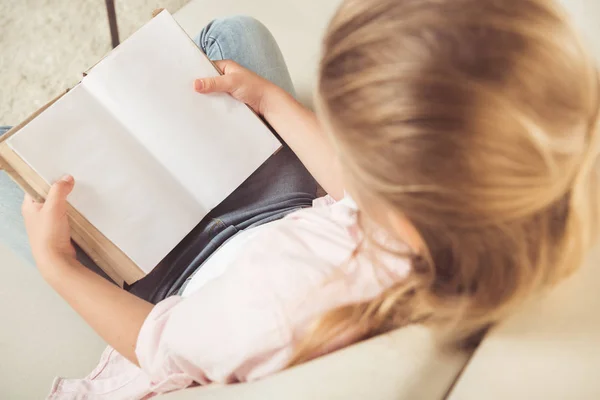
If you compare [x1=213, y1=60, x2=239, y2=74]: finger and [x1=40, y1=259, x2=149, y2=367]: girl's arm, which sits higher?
[x1=213, y1=60, x2=239, y2=74]: finger

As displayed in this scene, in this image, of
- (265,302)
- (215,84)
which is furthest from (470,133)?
(215,84)

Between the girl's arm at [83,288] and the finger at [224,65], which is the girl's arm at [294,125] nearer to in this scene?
the finger at [224,65]

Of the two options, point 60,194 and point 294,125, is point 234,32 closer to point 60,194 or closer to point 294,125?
point 294,125

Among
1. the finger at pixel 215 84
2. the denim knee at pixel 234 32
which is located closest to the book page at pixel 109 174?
the finger at pixel 215 84

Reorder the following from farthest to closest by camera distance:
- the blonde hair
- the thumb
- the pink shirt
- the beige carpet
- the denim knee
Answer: the beige carpet
the denim knee
the thumb
the pink shirt
the blonde hair

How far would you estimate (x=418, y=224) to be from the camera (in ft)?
1.16

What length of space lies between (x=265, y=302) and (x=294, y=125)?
1.20ft

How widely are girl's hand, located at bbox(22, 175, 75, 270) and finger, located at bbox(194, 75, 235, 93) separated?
0.65ft

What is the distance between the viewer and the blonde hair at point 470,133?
0.30 metres

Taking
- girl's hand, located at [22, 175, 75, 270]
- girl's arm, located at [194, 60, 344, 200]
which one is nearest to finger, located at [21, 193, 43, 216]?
girl's hand, located at [22, 175, 75, 270]

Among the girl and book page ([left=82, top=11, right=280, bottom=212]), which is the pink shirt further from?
book page ([left=82, top=11, right=280, bottom=212])

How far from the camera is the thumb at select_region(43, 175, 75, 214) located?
533 mm

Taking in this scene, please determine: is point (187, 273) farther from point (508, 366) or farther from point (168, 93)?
point (508, 366)

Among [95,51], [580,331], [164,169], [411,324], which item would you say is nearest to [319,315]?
[411,324]
